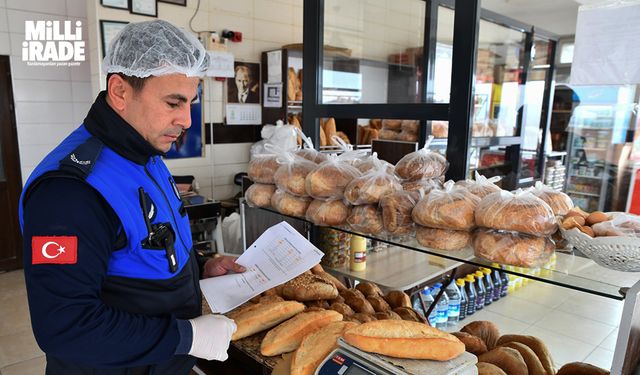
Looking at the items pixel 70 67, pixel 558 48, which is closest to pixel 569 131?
pixel 558 48

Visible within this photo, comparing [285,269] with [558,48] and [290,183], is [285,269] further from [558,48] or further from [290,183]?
[558,48]

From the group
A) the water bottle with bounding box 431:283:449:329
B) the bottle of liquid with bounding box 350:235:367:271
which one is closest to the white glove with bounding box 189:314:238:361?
the bottle of liquid with bounding box 350:235:367:271

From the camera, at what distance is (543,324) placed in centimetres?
280

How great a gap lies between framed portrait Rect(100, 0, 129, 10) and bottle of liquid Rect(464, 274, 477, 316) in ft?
11.1

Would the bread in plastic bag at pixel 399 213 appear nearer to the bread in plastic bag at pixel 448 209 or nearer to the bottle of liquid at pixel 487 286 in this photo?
the bread in plastic bag at pixel 448 209

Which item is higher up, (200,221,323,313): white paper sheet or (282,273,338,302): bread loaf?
(200,221,323,313): white paper sheet

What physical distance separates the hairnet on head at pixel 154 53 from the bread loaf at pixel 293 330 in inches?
27.5

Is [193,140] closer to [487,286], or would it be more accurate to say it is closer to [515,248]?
[487,286]

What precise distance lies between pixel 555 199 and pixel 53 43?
14.6 feet

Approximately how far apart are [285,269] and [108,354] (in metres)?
0.54

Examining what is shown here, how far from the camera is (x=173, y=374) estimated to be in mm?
1110

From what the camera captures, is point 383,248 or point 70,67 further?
point 70,67

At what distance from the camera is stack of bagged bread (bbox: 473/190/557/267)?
0.96 m

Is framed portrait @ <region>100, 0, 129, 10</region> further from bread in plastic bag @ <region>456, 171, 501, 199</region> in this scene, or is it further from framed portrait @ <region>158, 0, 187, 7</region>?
bread in plastic bag @ <region>456, 171, 501, 199</region>
